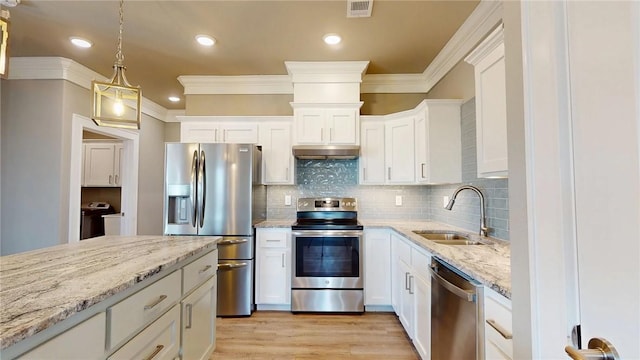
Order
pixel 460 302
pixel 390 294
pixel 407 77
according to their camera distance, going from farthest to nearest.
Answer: pixel 407 77 → pixel 390 294 → pixel 460 302

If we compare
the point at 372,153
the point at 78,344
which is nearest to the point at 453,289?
the point at 78,344

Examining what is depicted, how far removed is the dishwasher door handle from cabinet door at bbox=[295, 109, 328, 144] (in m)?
1.89

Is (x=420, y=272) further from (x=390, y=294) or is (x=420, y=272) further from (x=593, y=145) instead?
(x=593, y=145)

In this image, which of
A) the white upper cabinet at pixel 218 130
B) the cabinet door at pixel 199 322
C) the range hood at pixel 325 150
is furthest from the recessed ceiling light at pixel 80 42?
the cabinet door at pixel 199 322

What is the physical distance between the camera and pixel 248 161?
2.98 meters

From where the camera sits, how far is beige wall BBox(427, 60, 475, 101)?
2525 millimetres

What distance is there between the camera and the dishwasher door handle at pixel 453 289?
130 centimetres

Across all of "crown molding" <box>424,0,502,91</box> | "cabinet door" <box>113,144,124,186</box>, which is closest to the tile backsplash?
"crown molding" <box>424,0,502,91</box>

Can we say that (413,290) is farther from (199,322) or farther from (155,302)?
(155,302)

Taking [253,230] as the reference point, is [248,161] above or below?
above

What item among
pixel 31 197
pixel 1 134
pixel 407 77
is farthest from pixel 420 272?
pixel 1 134

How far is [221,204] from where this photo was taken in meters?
2.95

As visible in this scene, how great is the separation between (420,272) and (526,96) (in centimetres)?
167

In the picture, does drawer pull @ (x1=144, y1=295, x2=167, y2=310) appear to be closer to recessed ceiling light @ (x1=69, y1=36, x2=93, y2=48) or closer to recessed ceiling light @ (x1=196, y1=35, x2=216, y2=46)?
recessed ceiling light @ (x1=196, y1=35, x2=216, y2=46)
